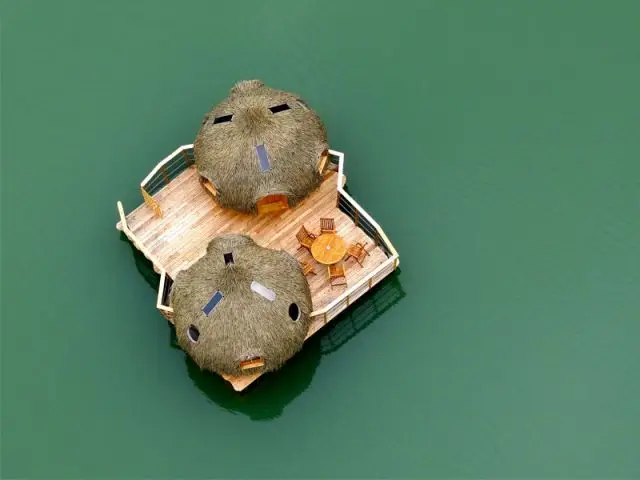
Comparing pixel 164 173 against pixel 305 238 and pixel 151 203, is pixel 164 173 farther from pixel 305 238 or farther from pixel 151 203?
pixel 305 238

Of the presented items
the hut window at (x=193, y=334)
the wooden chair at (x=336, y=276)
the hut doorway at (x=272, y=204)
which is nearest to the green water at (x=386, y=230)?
the wooden chair at (x=336, y=276)

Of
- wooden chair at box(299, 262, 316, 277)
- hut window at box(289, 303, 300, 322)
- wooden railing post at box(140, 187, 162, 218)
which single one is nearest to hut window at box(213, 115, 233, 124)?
wooden railing post at box(140, 187, 162, 218)

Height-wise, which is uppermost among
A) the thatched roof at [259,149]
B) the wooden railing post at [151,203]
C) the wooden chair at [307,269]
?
the thatched roof at [259,149]

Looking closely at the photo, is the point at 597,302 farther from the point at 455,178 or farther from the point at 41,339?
the point at 41,339

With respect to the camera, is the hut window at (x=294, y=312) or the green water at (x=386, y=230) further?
the green water at (x=386, y=230)

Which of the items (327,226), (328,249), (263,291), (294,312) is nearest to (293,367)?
(294,312)

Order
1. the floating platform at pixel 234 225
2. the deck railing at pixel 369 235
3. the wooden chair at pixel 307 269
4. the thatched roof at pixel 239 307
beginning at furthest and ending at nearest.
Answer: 1. the floating platform at pixel 234 225
2. the wooden chair at pixel 307 269
3. the deck railing at pixel 369 235
4. the thatched roof at pixel 239 307

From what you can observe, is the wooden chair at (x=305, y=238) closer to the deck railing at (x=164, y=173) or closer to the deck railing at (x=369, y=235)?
the deck railing at (x=369, y=235)

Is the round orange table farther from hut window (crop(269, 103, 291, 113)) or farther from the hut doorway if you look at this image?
hut window (crop(269, 103, 291, 113))
